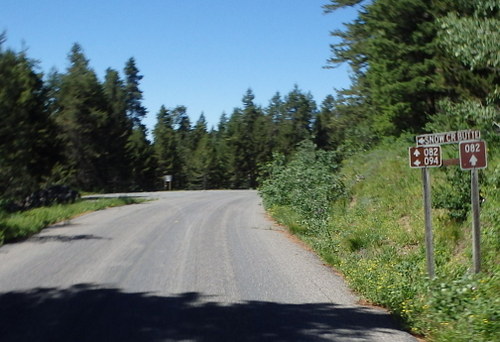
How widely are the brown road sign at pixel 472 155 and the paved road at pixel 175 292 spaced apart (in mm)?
2288

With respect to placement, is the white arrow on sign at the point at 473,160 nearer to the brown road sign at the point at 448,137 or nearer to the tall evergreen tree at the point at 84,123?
the brown road sign at the point at 448,137

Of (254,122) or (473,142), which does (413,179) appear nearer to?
(473,142)

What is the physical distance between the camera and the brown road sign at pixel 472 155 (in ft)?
22.3

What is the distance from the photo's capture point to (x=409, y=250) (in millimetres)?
10148

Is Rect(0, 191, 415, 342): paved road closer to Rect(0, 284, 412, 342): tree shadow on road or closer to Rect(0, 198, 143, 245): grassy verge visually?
Rect(0, 284, 412, 342): tree shadow on road

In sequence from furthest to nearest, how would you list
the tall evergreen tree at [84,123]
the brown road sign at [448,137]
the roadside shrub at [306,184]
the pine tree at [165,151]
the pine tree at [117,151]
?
the pine tree at [165,151] → the pine tree at [117,151] → the tall evergreen tree at [84,123] → the roadside shrub at [306,184] → the brown road sign at [448,137]

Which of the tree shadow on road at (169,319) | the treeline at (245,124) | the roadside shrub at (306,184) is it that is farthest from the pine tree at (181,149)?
the tree shadow on road at (169,319)

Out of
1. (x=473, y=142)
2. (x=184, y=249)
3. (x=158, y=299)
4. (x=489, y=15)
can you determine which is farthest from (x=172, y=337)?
(x=489, y=15)

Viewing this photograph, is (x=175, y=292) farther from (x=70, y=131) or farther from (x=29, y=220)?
(x=70, y=131)

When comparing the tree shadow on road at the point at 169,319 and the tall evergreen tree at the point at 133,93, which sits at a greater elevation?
the tall evergreen tree at the point at 133,93

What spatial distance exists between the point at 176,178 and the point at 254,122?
23075 mm

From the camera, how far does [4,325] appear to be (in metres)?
6.26

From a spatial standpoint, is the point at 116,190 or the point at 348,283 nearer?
the point at 348,283

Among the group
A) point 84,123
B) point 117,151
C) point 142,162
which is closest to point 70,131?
point 84,123
